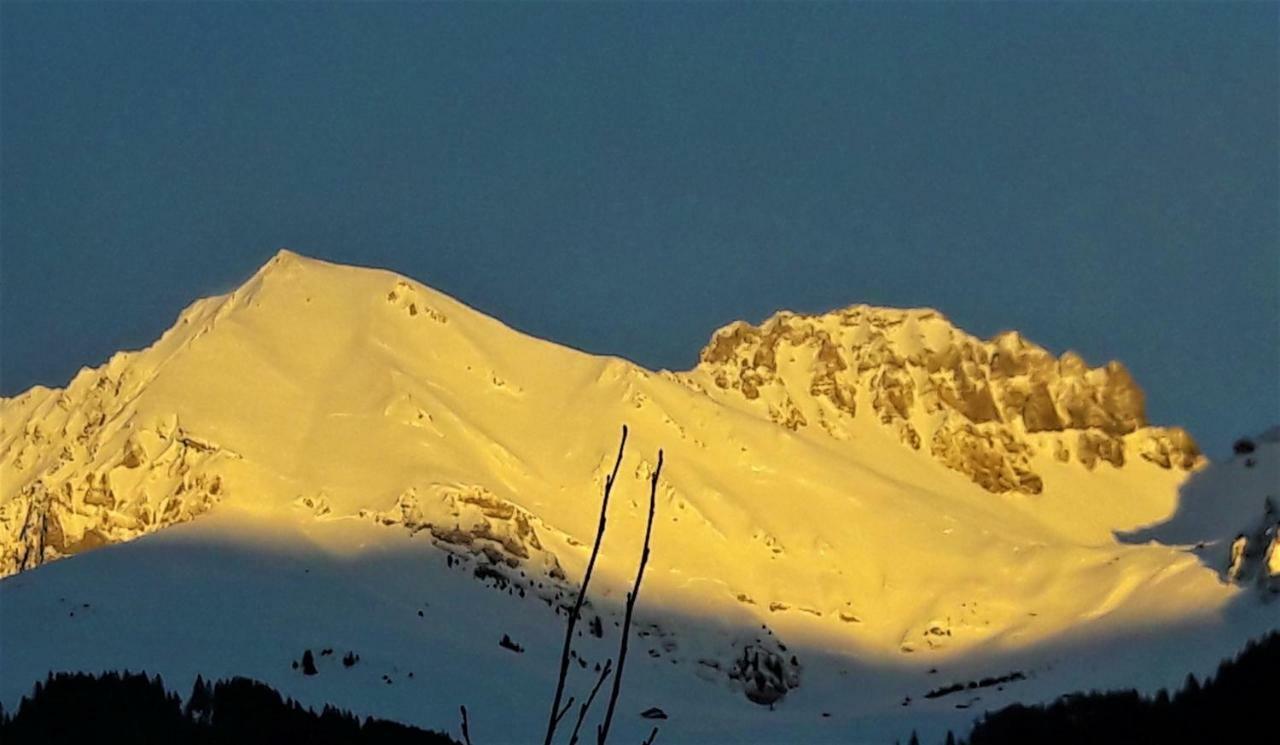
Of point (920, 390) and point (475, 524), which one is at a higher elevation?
point (920, 390)

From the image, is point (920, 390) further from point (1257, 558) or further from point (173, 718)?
point (173, 718)

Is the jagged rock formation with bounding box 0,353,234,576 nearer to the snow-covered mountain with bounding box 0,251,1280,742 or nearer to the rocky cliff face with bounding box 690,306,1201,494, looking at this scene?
the snow-covered mountain with bounding box 0,251,1280,742

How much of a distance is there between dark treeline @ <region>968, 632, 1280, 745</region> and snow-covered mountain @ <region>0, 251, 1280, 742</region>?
40.8 ft

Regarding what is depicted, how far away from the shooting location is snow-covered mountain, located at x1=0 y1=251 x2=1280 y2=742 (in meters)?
91.9

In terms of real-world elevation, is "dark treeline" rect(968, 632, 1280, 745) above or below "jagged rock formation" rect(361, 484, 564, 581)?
below

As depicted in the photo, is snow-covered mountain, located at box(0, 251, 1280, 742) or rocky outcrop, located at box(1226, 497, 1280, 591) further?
rocky outcrop, located at box(1226, 497, 1280, 591)

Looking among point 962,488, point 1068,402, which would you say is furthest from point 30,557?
point 1068,402

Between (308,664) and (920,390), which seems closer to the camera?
(308,664)

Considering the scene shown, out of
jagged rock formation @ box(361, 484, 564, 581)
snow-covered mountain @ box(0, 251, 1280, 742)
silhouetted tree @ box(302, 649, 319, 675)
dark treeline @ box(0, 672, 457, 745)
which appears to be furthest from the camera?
jagged rock formation @ box(361, 484, 564, 581)

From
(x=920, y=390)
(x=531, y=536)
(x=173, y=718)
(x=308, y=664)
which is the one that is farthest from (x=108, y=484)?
(x=920, y=390)

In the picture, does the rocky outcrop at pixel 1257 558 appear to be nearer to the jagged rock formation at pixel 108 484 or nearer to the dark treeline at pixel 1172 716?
the dark treeline at pixel 1172 716

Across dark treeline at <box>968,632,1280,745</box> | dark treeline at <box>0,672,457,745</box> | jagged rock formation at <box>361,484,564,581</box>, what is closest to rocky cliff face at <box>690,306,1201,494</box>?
jagged rock formation at <box>361,484,564,581</box>

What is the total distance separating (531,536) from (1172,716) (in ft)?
190

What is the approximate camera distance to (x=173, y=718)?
6394 cm
